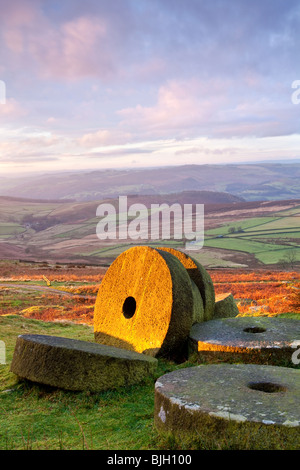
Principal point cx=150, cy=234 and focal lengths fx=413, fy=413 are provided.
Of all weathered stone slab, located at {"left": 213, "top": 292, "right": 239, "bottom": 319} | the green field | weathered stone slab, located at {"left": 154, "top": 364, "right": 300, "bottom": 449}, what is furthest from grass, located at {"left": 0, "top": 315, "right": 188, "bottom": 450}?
the green field

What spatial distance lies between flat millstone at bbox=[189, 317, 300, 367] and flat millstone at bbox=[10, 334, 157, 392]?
1.80 meters

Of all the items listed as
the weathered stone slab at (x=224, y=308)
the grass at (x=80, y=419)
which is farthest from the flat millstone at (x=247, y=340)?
the weathered stone slab at (x=224, y=308)

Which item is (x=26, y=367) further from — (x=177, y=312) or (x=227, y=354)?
(x=227, y=354)

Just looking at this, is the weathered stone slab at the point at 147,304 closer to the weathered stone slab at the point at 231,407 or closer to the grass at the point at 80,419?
the grass at the point at 80,419

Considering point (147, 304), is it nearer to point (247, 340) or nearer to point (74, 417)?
point (247, 340)

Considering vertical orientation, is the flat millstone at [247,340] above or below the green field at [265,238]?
above

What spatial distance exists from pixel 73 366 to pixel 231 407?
338 centimetres

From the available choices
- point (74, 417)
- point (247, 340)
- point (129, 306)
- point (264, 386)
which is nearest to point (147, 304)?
point (129, 306)

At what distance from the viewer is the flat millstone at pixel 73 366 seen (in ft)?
23.8

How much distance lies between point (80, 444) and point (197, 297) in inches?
232

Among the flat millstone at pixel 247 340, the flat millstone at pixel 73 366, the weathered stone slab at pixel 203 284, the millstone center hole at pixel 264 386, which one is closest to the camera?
the millstone center hole at pixel 264 386

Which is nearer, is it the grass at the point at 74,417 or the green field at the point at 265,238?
the grass at the point at 74,417

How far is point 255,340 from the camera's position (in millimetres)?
8664
